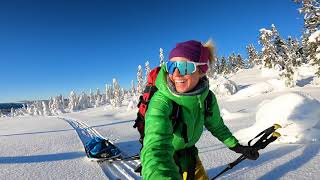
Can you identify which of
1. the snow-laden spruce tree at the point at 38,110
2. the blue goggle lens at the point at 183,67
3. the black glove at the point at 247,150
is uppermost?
the blue goggle lens at the point at 183,67

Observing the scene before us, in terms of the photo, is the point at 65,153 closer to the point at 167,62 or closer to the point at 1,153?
the point at 1,153

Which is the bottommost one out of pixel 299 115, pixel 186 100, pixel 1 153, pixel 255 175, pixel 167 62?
pixel 1 153

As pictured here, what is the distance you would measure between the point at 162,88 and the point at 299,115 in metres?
8.23

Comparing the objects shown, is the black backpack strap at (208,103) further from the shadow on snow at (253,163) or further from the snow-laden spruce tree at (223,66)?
the snow-laden spruce tree at (223,66)

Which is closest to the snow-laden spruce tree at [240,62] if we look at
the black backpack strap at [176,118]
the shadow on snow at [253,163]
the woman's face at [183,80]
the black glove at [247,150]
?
the shadow on snow at [253,163]

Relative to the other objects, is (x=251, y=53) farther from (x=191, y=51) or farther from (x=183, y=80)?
(x=183, y=80)

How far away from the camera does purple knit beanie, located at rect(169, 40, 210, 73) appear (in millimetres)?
2838

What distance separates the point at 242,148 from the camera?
391cm

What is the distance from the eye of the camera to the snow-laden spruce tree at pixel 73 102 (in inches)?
5095

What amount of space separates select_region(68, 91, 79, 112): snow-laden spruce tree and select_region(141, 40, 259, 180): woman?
129074 millimetres

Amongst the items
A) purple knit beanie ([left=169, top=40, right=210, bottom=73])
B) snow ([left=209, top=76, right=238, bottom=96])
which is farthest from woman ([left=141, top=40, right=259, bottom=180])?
snow ([left=209, top=76, right=238, bottom=96])

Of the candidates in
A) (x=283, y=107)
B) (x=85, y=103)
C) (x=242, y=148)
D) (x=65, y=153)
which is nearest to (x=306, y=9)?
(x=283, y=107)

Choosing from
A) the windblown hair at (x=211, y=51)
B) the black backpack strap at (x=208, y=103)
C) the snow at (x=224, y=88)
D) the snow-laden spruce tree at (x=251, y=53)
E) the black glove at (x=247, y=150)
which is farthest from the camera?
the snow-laden spruce tree at (x=251, y=53)

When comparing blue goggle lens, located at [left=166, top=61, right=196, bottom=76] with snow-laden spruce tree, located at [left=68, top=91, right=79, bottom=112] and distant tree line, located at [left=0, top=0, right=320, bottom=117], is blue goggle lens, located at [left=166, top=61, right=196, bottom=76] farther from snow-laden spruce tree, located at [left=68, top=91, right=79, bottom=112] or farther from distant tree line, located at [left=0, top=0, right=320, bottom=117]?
snow-laden spruce tree, located at [left=68, top=91, right=79, bottom=112]
